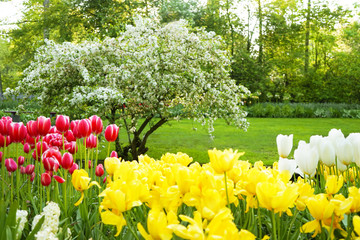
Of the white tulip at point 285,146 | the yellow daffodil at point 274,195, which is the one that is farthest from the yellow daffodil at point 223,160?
the white tulip at point 285,146

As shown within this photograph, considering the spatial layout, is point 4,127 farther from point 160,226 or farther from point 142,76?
point 142,76

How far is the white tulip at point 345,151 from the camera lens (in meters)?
1.68

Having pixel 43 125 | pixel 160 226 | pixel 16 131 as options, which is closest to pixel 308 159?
pixel 160 226

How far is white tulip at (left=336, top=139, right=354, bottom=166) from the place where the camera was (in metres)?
1.68

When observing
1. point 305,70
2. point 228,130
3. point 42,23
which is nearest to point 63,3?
point 42,23

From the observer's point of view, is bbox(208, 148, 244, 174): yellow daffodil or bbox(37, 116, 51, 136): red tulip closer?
bbox(208, 148, 244, 174): yellow daffodil

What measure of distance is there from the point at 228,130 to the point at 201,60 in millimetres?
6349

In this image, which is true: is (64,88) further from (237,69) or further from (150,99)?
(237,69)

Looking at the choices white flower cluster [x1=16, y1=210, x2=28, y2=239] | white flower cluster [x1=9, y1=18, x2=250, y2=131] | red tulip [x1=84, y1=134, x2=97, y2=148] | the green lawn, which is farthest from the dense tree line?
white flower cluster [x1=16, y1=210, x2=28, y2=239]

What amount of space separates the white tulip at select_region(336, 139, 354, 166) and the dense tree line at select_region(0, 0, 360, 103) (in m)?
17.6

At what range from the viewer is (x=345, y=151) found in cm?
169

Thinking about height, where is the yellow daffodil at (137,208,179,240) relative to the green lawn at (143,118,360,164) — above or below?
above

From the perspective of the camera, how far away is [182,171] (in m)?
1.09

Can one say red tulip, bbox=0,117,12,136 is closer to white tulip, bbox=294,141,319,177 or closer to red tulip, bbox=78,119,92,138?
red tulip, bbox=78,119,92,138
